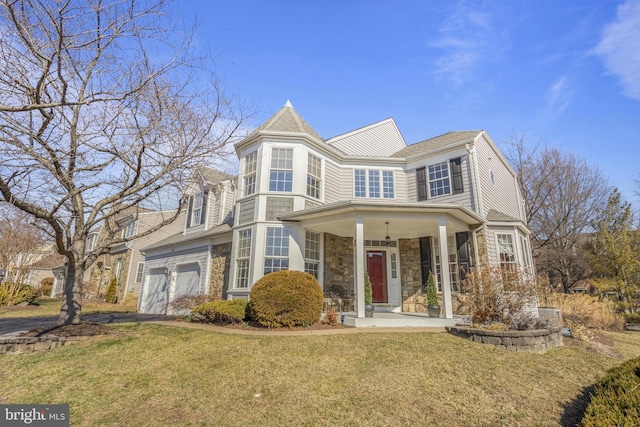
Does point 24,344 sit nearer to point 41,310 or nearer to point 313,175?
point 313,175

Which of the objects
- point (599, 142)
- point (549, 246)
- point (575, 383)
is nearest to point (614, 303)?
point (599, 142)

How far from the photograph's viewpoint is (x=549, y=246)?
69.3 ft

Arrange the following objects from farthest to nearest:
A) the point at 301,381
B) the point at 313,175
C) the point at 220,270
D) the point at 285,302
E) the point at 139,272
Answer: the point at 139,272 < the point at 220,270 < the point at 313,175 < the point at 285,302 < the point at 301,381

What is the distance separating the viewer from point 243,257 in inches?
417

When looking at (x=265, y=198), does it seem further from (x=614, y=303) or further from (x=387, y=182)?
(x=614, y=303)

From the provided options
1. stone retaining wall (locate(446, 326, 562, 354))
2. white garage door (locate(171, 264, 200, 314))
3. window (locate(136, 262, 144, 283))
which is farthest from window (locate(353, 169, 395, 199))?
window (locate(136, 262, 144, 283))

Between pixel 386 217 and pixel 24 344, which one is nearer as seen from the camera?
pixel 24 344

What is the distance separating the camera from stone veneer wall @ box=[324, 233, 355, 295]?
36.4 ft

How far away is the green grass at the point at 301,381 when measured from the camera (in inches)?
147

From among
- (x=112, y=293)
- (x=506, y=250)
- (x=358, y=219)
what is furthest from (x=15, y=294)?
(x=506, y=250)

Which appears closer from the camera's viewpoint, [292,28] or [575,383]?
[575,383]

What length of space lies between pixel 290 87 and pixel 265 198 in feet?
13.2

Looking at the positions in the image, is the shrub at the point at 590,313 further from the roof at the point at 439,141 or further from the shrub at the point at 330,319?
the shrub at the point at 330,319

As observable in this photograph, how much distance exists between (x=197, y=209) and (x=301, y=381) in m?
12.7
